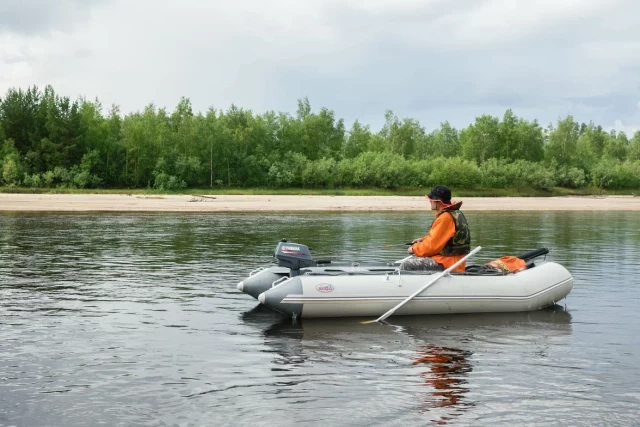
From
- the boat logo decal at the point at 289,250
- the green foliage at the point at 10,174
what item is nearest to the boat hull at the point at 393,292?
the boat logo decal at the point at 289,250

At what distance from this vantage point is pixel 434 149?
11800 cm

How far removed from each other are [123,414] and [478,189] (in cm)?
8206

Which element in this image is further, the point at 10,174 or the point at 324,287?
the point at 10,174

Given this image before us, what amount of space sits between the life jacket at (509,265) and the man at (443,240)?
839mm

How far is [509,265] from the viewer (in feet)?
39.6

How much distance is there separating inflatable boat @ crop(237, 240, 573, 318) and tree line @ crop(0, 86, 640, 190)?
2324 inches

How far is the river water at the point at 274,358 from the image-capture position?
6609 millimetres

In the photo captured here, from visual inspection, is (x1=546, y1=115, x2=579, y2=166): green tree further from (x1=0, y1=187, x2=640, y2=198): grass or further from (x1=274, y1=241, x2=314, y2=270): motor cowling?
(x1=274, y1=241, x2=314, y2=270): motor cowling

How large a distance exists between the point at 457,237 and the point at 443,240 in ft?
0.92

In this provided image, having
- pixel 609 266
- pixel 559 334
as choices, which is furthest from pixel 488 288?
pixel 609 266

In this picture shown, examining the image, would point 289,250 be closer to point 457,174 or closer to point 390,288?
point 390,288

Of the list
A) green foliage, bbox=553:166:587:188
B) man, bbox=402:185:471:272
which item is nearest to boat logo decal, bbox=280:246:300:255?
man, bbox=402:185:471:272

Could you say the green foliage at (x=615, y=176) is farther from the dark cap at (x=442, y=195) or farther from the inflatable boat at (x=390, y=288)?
the dark cap at (x=442, y=195)

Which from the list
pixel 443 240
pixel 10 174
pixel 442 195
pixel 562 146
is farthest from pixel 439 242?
pixel 562 146
